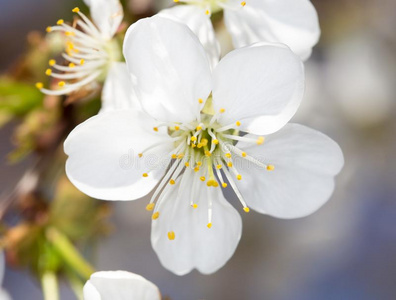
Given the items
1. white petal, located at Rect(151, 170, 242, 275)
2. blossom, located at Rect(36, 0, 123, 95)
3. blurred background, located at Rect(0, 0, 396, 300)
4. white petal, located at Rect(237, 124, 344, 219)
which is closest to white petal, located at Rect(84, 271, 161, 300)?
white petal, located at Rect(151, 170, 242, 275)

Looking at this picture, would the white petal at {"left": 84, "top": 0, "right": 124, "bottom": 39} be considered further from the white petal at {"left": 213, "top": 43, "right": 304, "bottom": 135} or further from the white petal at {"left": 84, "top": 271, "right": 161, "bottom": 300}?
the white petal at {"left": 84, "top": 271, "right": 161, "bottom": 300}

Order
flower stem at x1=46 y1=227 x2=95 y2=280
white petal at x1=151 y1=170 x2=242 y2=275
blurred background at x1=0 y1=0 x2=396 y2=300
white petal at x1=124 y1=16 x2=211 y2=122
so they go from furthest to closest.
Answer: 1. blurred background at x1=0 y1=0 x2=396 y2=300
2. flower stem at x1=46 y1=227 x2=95 y2=280
3. white petal at x1=151 y1=170 x2=242 y2=275
4. white petal at x1=124 y1=16 x2=211 y2=122

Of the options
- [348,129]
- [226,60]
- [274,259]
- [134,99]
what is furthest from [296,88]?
[274,259]

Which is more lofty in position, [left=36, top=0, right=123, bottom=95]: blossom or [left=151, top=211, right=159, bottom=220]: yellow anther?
[left=36, top=0, right=123, bottom=95]: blossom

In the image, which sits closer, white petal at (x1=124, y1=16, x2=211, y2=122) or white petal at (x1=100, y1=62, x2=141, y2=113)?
white petal at (x1=124, y1=16, x2=211, y2=122)

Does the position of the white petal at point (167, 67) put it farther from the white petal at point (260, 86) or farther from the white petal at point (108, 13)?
the white petal at point (108, 13)

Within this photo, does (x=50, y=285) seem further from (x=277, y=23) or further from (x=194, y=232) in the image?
(x=277, y=23)

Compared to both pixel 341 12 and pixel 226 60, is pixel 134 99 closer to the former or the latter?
pixel 226 60
